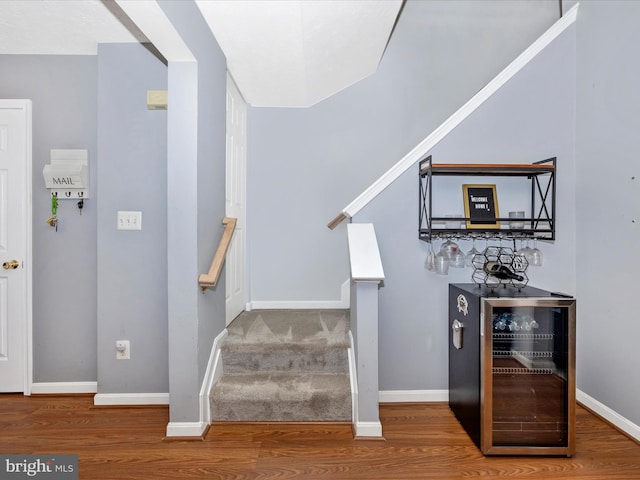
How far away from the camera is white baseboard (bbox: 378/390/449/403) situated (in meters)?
2.24

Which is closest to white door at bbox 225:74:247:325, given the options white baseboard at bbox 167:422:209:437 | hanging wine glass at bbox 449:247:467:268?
white baseboard at bbox 167:422:209:437

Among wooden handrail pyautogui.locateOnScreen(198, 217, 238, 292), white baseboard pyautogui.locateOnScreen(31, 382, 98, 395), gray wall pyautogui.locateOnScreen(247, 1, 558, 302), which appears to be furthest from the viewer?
gray wall pyautogui.locateOnScreen(247, 1, 558, 302)

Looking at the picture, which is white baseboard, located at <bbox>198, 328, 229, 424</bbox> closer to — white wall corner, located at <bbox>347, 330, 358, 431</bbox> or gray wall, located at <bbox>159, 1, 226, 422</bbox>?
gray wall, located at <bbox>159, 1, 226, 422</bbox>

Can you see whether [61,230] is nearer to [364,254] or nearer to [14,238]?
[14,238]

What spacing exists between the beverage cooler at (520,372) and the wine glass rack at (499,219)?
1.19 feet

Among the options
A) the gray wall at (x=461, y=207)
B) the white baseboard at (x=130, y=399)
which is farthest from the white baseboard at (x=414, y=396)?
the white baseboard at (x=130, y=399)

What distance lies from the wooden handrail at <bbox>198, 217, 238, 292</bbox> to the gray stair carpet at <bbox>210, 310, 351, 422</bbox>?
22.5 inches

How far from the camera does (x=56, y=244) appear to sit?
7.89 ft

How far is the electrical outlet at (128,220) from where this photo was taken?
2.26m

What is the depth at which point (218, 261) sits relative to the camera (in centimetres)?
204

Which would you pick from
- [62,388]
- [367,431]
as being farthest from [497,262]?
[62,388]

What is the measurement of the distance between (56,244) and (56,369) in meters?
0.89

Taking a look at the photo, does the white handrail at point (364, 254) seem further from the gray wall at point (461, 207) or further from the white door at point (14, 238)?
the white door at point (14, 238)

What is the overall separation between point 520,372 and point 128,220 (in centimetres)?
253
